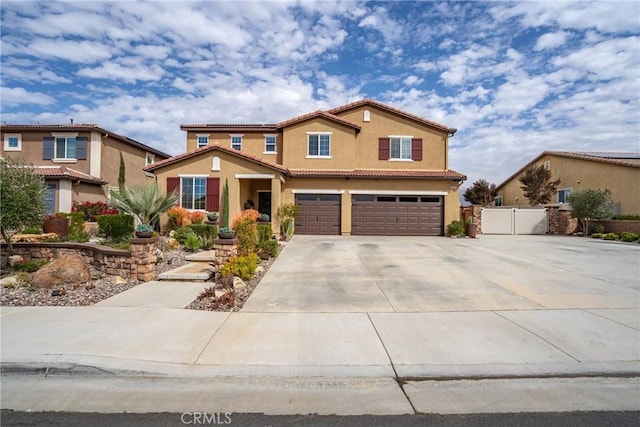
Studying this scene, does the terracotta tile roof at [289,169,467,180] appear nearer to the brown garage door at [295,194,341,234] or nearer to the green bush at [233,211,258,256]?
the brown garage door at [295,194,341,234]

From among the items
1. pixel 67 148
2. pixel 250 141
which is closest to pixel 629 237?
pixel 250 141

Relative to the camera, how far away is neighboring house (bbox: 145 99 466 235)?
69.1 ft

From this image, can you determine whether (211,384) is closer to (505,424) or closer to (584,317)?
(505,424)

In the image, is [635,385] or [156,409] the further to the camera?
[635,385]

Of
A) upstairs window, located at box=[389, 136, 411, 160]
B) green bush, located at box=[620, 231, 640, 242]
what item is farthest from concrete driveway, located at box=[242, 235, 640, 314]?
upstairs window, located at box=[389, 136, 411, 160]

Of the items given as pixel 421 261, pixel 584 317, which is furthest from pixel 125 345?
pixel 421 261

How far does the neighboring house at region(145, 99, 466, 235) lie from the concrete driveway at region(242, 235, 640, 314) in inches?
268

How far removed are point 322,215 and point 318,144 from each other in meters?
4.32

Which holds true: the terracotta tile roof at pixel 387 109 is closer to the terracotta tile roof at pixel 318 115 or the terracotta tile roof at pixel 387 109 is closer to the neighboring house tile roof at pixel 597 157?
the terracotta tile roof at pixel 318 115

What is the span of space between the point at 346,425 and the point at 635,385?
11.9 feet

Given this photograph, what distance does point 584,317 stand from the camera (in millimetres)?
6496

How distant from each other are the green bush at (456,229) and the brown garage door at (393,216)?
2.15ft

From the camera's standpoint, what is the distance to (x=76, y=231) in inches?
544

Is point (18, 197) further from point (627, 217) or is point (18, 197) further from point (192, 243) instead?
point (627, 217)
